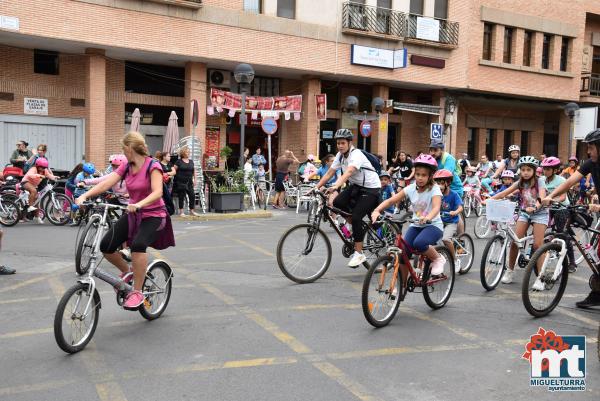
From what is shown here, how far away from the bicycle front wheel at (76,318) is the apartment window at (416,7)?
24948 millimetres

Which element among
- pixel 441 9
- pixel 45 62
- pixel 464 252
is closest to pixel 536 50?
pixel 441 9

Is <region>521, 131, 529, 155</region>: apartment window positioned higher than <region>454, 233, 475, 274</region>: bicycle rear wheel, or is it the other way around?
<region>521, 131, 529, 155</region>: apartment window

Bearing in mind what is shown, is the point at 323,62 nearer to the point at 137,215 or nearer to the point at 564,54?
the point at 564,54

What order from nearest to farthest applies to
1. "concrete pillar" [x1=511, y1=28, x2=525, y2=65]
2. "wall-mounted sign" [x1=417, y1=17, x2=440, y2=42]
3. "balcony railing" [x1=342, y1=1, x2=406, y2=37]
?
1. "balcony railing" [x1=342, y1=1, x2=406, y2=37]
2. "wall-mounted sign" [x1=417, y1=17, x2=440, y2=42]
3. "concrete pillar" [x1=511, y1=28, x2=525, y2=65]

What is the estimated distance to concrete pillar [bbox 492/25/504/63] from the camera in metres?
29.6

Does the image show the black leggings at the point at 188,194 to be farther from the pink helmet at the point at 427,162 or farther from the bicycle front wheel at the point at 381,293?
the bicycle front wheel at the point at 381,293

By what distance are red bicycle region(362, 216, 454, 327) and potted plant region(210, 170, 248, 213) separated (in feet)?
33.5

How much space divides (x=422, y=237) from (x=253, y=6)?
19.0m

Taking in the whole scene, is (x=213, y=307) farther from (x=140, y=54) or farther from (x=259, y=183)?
(x=140, y=54)

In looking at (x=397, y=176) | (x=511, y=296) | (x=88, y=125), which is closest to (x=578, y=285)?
(x=511, y=296)

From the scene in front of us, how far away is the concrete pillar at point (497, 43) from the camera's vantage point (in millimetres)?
29609

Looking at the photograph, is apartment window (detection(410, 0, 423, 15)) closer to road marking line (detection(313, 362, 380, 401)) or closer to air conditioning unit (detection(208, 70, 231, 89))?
air conditioning unit (detection(208, 70, 231, 89))

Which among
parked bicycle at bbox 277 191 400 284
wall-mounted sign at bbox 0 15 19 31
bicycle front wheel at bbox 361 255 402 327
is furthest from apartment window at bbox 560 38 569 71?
bicycle front wheel at bbox 361 255 402 327

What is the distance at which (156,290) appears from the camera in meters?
5.88
